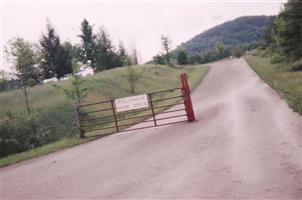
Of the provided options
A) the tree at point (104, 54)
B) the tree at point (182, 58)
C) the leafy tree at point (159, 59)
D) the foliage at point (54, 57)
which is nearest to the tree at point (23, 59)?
the foliage at point (54, 57)

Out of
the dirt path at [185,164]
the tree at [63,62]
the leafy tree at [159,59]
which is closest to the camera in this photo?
the dirt path at [185,164]

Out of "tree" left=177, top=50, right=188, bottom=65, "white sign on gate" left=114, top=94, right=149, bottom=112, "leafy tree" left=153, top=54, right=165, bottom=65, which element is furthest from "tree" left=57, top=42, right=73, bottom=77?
"white sign on gate" left=114, top=94, right=149, bottom=112

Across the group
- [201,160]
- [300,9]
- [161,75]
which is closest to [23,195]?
[201,160]

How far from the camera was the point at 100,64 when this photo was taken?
72188mm

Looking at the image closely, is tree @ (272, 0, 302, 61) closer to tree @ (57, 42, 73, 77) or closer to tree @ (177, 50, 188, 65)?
tree @ (57, 42, 73, 77)

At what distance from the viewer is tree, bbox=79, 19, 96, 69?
7662 cm

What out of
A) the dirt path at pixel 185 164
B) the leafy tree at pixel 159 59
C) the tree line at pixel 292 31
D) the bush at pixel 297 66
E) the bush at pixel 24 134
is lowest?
the dirt path at pixel 185 164

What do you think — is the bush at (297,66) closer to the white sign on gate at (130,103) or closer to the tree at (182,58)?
the white sign on gate at (130,103)

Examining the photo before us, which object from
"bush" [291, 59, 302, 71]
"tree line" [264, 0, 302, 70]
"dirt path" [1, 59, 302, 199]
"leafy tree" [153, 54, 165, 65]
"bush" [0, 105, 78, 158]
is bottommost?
"dirt path" [1, 59, 302, 199]

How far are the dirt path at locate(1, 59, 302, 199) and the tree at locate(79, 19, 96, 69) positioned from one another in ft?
194

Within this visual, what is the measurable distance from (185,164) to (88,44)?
6871 centimetres

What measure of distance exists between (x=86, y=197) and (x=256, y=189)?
11.8ft

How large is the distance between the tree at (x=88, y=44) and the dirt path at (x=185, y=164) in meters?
59.3

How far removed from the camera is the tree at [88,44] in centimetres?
7662
